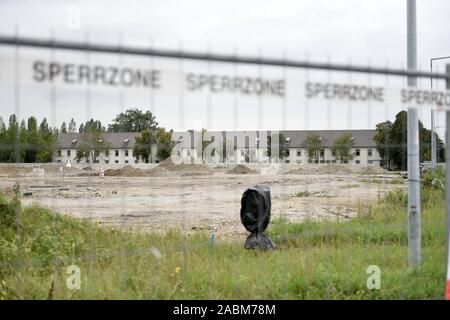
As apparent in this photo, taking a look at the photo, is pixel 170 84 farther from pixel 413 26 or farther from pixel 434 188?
pixel 434 188

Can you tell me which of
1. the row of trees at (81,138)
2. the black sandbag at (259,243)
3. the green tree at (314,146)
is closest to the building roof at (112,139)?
the row of trees at (81,138)

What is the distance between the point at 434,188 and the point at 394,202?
1.65 meters

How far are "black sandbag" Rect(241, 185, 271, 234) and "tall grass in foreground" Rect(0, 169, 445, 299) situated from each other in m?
0.64

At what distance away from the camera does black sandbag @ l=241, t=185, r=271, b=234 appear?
363 inches

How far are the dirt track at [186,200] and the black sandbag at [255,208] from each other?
1.03m

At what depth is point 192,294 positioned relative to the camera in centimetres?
526

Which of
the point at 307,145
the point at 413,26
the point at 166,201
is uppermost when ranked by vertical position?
the point at 413,26

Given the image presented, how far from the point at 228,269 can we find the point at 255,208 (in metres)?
3.13

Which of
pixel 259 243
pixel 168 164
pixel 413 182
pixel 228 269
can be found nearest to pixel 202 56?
pixel 228 269

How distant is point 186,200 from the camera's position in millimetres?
23344

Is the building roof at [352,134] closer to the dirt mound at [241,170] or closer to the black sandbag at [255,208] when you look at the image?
the black sandbag at [255,208]

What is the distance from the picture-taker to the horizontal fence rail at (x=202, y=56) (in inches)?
133

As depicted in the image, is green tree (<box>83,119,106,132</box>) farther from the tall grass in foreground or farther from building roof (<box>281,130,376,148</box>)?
building roof (<box>281,130,376,148</box>)
